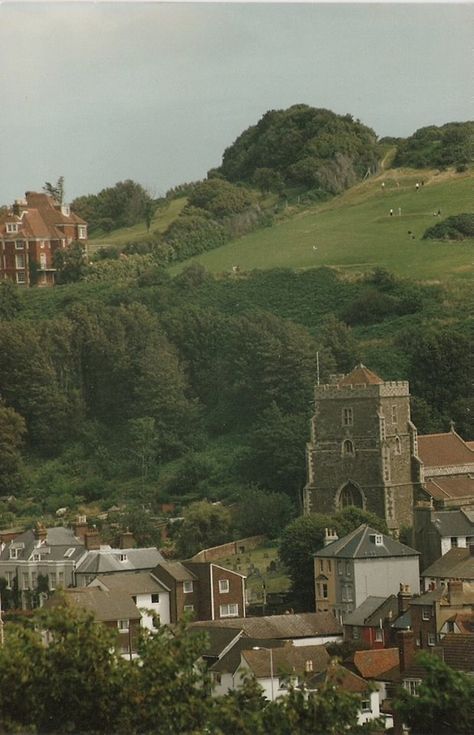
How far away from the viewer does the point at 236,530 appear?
7219 centimetres

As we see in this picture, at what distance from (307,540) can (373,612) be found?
638cm

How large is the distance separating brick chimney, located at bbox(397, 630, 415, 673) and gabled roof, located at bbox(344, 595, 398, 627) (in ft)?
10.6

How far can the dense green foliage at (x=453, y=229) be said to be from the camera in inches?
3777

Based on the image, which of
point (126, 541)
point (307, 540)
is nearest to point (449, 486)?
point (307, 540)

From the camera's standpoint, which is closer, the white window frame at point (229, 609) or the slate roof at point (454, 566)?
the slate roof at point (454, 566)

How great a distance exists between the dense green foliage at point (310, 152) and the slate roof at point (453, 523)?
138ft

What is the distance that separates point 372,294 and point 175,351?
23.0 ft

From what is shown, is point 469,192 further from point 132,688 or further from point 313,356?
point 132,688

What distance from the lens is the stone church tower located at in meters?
72.6

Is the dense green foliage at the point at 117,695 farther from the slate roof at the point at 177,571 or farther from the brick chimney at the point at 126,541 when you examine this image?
the brick chimney at the point at 126,541

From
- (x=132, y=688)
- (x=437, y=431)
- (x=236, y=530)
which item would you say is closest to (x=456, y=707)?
(x=132, y=688)

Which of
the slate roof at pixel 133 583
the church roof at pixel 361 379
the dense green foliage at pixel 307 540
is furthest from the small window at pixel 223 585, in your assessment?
the church roof at pixel 361 379

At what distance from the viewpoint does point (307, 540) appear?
6606 cm

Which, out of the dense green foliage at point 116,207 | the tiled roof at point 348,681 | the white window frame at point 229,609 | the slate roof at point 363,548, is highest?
the dense green foliage at point 116,207
